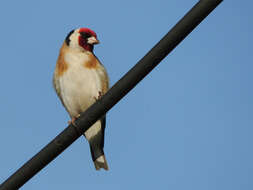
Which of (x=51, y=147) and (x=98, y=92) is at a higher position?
(x=98, y=92)

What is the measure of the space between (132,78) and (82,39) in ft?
13.6

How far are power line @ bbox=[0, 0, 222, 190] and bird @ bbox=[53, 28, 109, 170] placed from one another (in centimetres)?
298

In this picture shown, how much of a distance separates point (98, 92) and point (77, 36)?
112cm

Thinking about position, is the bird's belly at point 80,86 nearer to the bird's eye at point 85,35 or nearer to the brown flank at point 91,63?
the brown flank at point 91,63

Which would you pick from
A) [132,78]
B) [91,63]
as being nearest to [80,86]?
[91,63]

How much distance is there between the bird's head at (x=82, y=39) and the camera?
22.3 feet

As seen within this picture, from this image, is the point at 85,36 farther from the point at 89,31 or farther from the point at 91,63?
the point at 91,63

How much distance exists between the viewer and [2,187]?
2.81 meters

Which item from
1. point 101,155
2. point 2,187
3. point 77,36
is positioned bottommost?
point 2,187

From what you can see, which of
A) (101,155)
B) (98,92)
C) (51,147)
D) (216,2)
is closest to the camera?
(216,2)

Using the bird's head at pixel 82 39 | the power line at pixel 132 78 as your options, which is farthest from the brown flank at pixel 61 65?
the power line at pixel 132 78

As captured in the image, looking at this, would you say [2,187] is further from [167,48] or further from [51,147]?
[167,48]

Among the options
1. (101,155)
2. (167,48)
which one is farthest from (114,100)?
(101,155)

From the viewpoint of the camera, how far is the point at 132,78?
2.90m
